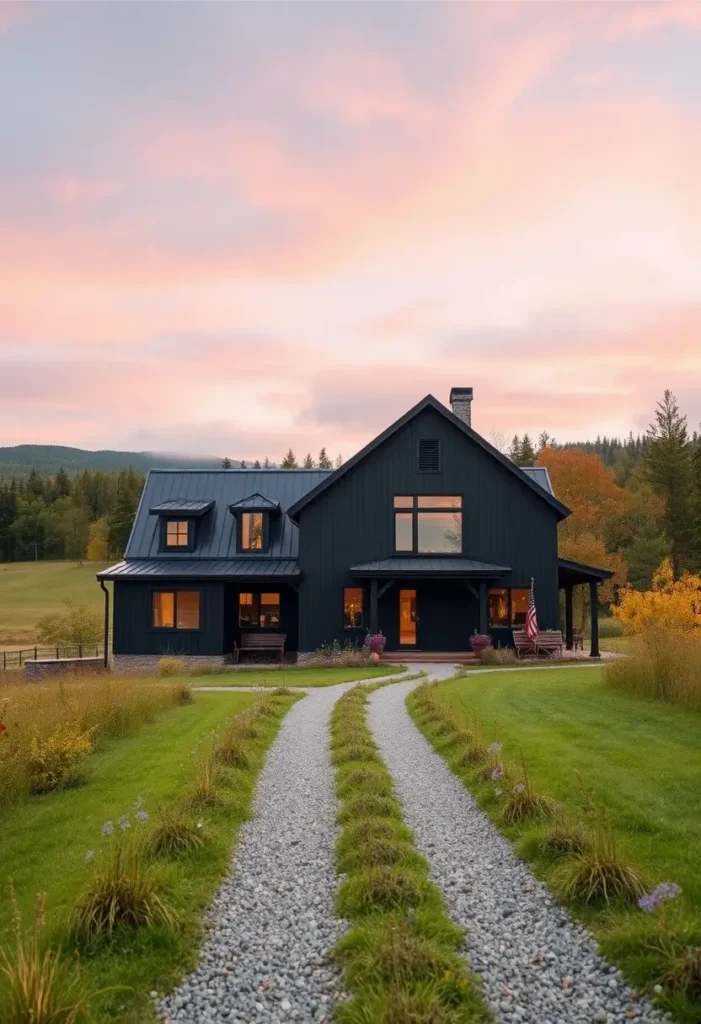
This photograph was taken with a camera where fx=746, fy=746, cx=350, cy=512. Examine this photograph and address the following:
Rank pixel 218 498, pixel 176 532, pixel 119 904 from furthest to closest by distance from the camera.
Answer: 1. pixel 218 498
2. pixel 176 532
3. pixel 119 904

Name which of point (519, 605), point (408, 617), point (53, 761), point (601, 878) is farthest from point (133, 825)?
point (519, 605)

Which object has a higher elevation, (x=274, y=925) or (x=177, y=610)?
(x=177, y=610)

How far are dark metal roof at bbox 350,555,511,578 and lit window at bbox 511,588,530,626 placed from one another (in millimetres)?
1237

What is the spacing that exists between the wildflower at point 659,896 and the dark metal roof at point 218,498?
23824 millimetres

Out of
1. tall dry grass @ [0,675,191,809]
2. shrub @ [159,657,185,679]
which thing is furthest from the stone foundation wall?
tall dry grass @ [0,675,191,809]

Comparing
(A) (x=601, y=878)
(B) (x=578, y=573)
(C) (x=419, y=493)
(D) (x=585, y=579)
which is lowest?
(A) (x=601, y=878)

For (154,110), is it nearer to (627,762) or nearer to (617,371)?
(627,762)

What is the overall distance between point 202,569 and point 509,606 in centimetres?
1131

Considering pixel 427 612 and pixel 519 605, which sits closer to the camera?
pixel 519 605

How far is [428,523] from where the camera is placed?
27.1m

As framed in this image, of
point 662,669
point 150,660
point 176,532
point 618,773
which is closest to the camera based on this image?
point 618,773

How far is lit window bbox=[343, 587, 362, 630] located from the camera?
2692 centimetres

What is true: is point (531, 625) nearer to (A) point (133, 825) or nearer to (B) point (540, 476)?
(B) point (540, 476)

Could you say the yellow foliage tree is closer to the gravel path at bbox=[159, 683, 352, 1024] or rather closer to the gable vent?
the gable vent
